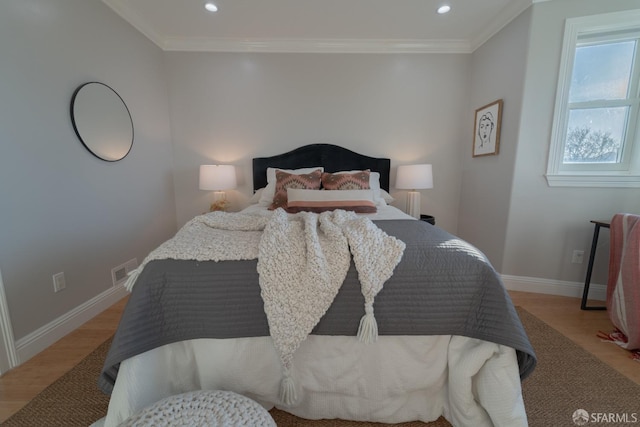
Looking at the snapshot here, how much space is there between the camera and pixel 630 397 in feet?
3.89

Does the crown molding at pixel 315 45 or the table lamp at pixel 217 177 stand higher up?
the crown molding at pixel 315 45

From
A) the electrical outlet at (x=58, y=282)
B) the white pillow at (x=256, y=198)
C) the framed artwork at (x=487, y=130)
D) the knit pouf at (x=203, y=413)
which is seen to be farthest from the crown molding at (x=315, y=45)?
the knit pouf at (x=203, y=413)

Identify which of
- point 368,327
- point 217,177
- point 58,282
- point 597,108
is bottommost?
point 58,282

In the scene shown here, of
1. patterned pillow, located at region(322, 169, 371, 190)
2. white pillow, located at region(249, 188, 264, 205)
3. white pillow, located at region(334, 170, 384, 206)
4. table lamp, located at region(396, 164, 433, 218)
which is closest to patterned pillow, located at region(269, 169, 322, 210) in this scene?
patterned pillow, located at region(322, 169, 371, 190)

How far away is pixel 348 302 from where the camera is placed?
3.18 ft

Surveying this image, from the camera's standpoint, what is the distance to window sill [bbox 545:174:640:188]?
1.94 metres

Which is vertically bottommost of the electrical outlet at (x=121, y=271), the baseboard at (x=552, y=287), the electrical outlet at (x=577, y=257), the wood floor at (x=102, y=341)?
the wood floor at (x=102, y=341)

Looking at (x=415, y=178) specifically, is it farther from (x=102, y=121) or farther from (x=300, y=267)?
(x=102, y=121)

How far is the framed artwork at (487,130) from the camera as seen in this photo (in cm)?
231

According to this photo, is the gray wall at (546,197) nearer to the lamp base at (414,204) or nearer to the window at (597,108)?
the window at (597,108)

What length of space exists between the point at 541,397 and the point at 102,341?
2.47 metres

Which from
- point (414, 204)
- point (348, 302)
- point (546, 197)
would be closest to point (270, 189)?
point (414, 204)

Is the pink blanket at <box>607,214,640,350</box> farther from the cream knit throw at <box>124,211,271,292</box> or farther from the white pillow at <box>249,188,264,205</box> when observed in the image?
the white pillow at <box>249,188,264,205</box>

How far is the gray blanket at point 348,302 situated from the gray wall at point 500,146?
1.65m
